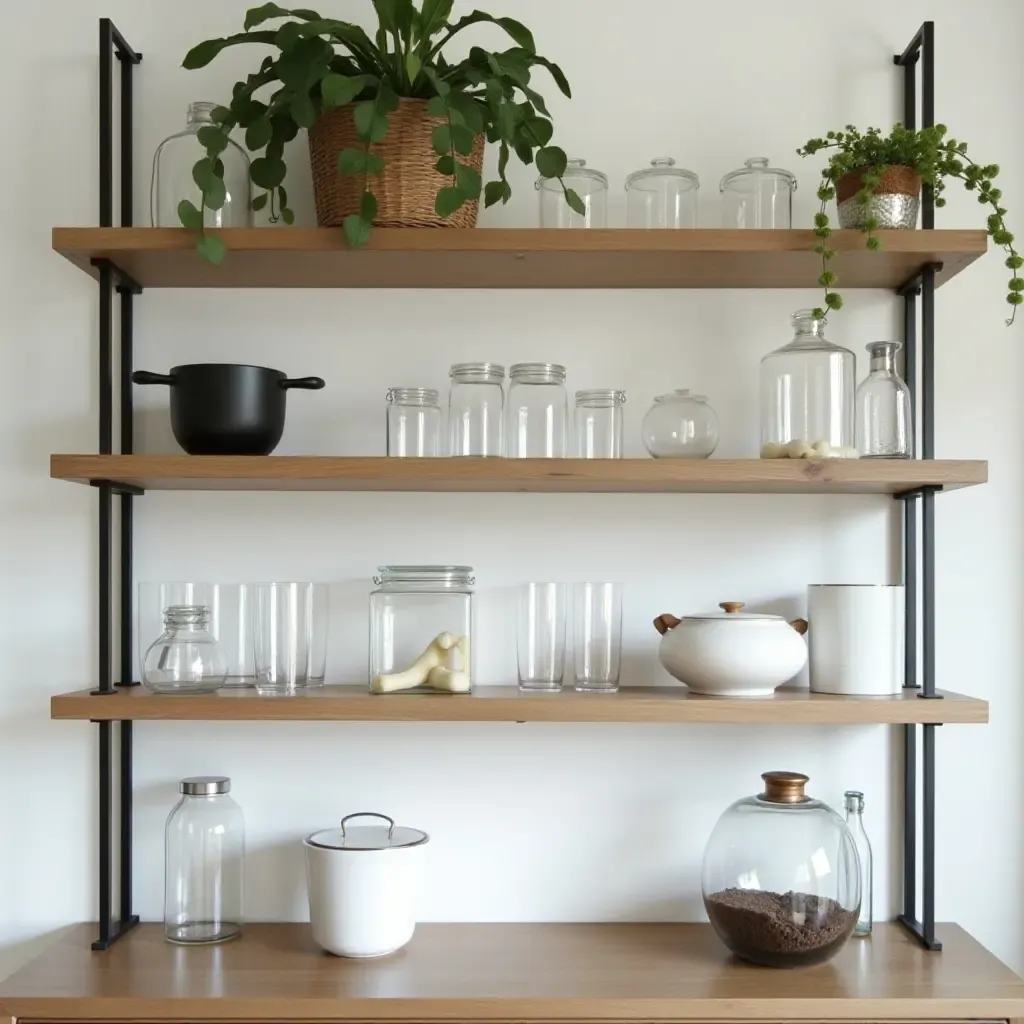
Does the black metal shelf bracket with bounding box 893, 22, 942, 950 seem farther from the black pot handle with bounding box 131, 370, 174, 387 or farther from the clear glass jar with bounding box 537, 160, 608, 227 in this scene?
the black pot handle with bounding box 131, 370, 174, 387

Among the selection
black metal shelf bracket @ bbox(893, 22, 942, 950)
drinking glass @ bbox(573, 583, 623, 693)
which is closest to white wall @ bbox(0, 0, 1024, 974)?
black metal shelf bracket @ bbox(893, 22, 942, 950)

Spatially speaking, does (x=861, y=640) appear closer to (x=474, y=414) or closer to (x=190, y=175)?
(x=474, y=414)

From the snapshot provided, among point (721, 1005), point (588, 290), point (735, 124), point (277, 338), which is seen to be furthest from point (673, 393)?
point (721, 1005)

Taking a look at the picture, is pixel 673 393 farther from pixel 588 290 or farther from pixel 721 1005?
pixel 721 1005

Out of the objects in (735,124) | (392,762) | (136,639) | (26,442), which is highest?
(735,124)

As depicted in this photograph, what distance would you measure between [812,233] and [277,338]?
0.91 metres

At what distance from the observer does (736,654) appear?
1812 millimetres

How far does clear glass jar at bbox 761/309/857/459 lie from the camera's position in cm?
188

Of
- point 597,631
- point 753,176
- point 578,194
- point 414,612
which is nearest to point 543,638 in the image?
point 597,631

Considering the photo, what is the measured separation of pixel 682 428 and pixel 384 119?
0.64 m

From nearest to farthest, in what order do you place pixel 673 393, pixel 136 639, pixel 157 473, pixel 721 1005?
pixel 721 1005 < pixel 157 473 < pixel 673 393 < pixel 136 639

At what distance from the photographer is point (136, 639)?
6.70ft

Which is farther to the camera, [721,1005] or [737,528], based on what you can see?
[737,528]

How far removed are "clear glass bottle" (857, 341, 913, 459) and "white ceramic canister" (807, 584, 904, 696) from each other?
0.22 meters
